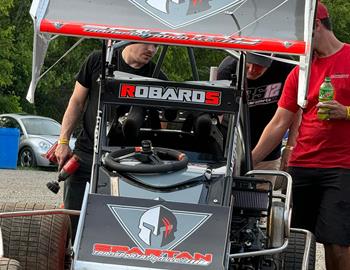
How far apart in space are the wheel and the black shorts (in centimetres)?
1761

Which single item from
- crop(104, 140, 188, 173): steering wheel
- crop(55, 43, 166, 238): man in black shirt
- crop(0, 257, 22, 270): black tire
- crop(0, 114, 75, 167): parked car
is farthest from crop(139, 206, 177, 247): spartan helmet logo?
crop(0, 114, 75, 167): parked car

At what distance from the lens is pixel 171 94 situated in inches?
226

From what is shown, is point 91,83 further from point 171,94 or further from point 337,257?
point 337,257

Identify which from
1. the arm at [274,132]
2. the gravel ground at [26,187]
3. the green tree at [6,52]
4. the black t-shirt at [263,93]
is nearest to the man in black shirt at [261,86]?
the black t-shirt at [263,93]

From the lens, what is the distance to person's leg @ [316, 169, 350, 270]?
6.21 metres

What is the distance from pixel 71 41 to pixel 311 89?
2216 centimetres

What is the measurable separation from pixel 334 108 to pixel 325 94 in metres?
Answer: 0.11

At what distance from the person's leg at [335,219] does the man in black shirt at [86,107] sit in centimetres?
159

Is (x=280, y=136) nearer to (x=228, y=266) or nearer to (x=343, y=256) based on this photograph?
(x=343, y=256)

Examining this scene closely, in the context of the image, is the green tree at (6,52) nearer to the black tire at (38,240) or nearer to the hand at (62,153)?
the hand at (62,153)

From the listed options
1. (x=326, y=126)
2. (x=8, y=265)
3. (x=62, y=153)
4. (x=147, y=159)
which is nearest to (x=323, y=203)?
(x=326, y=126)

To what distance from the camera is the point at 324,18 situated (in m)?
6.31

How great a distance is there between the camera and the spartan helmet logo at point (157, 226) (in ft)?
16.2

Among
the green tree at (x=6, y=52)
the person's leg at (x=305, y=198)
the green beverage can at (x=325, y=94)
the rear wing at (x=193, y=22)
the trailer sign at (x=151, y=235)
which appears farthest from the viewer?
the green tree at (x=6, y=52)
